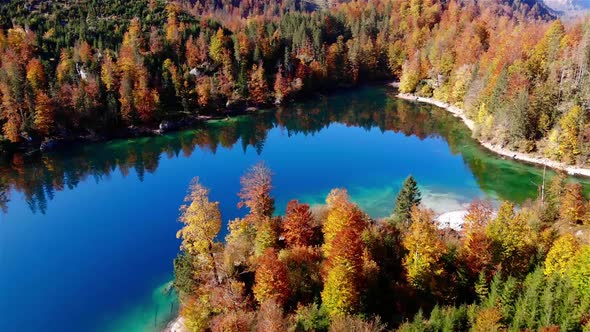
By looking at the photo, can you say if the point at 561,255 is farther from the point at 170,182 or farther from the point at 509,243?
the point at 170,182

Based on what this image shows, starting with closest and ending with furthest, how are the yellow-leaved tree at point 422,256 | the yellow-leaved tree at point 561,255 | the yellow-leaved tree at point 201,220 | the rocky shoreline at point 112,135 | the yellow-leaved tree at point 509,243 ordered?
the yellow-leaved tree at point 201,220
the yellow-leaved tree at point 561,255
the yellow-leaved tree at point 422,256
the yellow-leaved tree at point 509,243
the rocky shoreline at point 112,135

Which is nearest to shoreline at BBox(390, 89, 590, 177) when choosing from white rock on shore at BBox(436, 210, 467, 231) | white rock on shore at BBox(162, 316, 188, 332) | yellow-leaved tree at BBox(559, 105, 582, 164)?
yellow-leaved tree at BBox(559, 105, 582, 164)

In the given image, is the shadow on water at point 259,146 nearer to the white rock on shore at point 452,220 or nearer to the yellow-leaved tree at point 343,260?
the white rock on shore at point 452,220

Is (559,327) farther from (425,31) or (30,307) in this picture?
(425,31)

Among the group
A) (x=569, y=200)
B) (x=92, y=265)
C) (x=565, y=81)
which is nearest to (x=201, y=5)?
(x=565, y=81)

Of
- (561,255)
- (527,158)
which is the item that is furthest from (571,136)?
(561,255)

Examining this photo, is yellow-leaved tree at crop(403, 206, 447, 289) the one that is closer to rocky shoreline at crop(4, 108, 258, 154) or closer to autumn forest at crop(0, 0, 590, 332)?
autumn forest at crop(0, 0, 590, 332)

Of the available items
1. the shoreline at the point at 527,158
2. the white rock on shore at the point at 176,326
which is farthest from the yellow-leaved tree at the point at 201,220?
the shoreline at the point at 527,158
